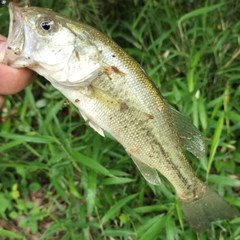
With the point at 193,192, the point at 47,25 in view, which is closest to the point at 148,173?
the point at 193,192

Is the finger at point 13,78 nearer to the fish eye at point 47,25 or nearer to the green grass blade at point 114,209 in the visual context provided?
the fish eye at point 47,25

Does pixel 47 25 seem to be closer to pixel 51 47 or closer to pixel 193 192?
pixel 51 47

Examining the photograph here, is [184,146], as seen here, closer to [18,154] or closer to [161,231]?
[161,231]

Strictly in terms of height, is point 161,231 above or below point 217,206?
below

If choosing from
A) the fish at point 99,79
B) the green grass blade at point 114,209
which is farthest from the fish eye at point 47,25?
the green grass blade at point 114,209

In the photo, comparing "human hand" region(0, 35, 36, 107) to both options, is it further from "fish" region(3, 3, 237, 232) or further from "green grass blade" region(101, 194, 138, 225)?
"green grass blade" region(101, 194, 138, 225)

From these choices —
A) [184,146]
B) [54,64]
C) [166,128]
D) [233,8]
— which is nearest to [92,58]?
[54,64]

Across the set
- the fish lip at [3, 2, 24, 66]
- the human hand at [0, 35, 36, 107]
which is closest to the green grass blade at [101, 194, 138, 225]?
the human hand at [0, 35, 36, 107]
